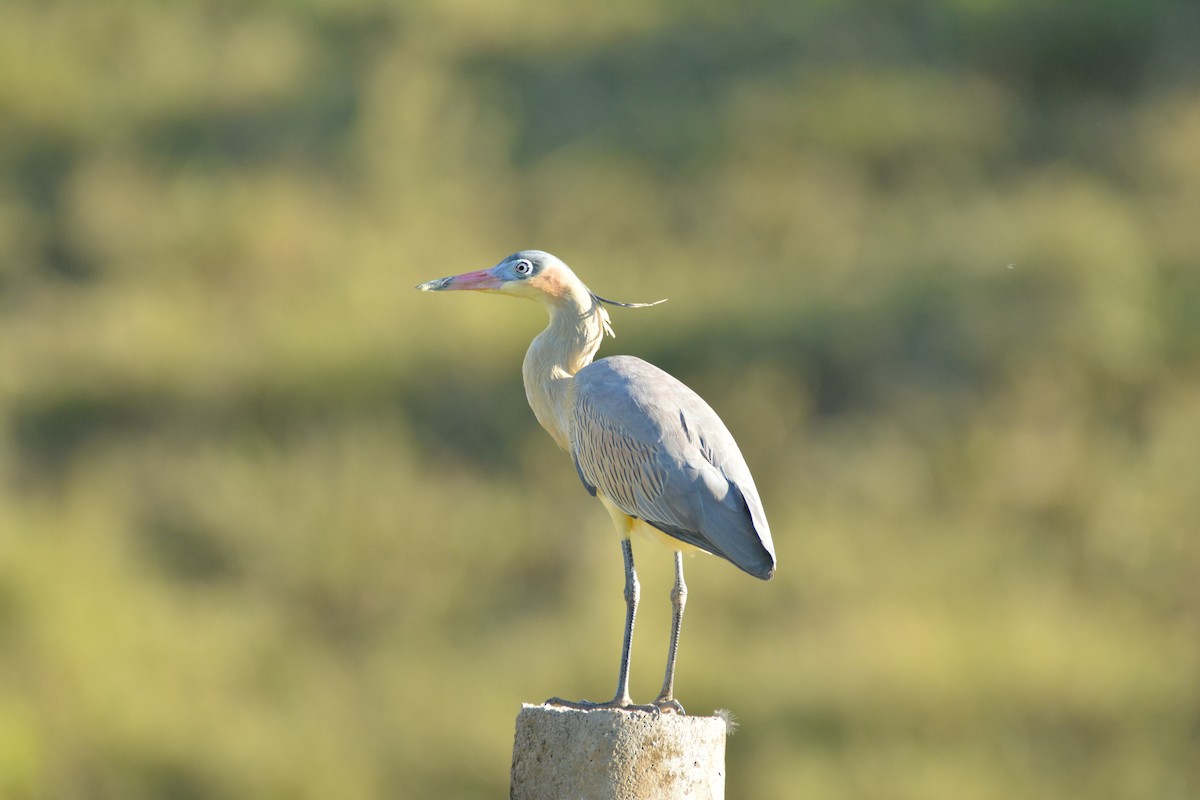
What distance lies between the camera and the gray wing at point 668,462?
316cm

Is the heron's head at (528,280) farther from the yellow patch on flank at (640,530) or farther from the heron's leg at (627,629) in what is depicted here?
the heron's leg at (627,629)

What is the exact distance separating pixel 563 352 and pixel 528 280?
192 millimetres

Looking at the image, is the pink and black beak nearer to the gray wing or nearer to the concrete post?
the gray wing

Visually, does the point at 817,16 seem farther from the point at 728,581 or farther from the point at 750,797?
the point at 750,797

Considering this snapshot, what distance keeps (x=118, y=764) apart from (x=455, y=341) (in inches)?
114

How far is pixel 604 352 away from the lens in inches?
323

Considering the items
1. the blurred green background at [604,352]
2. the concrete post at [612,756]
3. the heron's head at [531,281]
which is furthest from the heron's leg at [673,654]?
the blurred green background at [604,352]

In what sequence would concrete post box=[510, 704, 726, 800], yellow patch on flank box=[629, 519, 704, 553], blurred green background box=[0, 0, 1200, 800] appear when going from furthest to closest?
1. blurred green background box=[0, 0, 1200, 800]
2. yellow patch on flank box=[629, 519, 704, 553]
3. concrete post box=[510, 704, 726, 800]

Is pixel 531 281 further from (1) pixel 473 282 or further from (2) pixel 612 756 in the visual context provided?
(2) pixel 612 756

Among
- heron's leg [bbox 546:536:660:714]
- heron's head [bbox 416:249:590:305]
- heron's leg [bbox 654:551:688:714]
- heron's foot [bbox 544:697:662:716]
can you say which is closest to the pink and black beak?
heron's head [bbox 416:249:590:305]

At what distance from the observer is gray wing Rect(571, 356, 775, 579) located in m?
3.16

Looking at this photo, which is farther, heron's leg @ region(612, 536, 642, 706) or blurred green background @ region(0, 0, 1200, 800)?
blurred green background @ region(0, 0, 1200, 800)

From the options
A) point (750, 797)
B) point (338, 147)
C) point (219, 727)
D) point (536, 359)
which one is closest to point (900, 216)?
point (338, 147)

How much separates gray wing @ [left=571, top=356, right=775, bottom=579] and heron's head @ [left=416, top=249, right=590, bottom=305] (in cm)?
20
